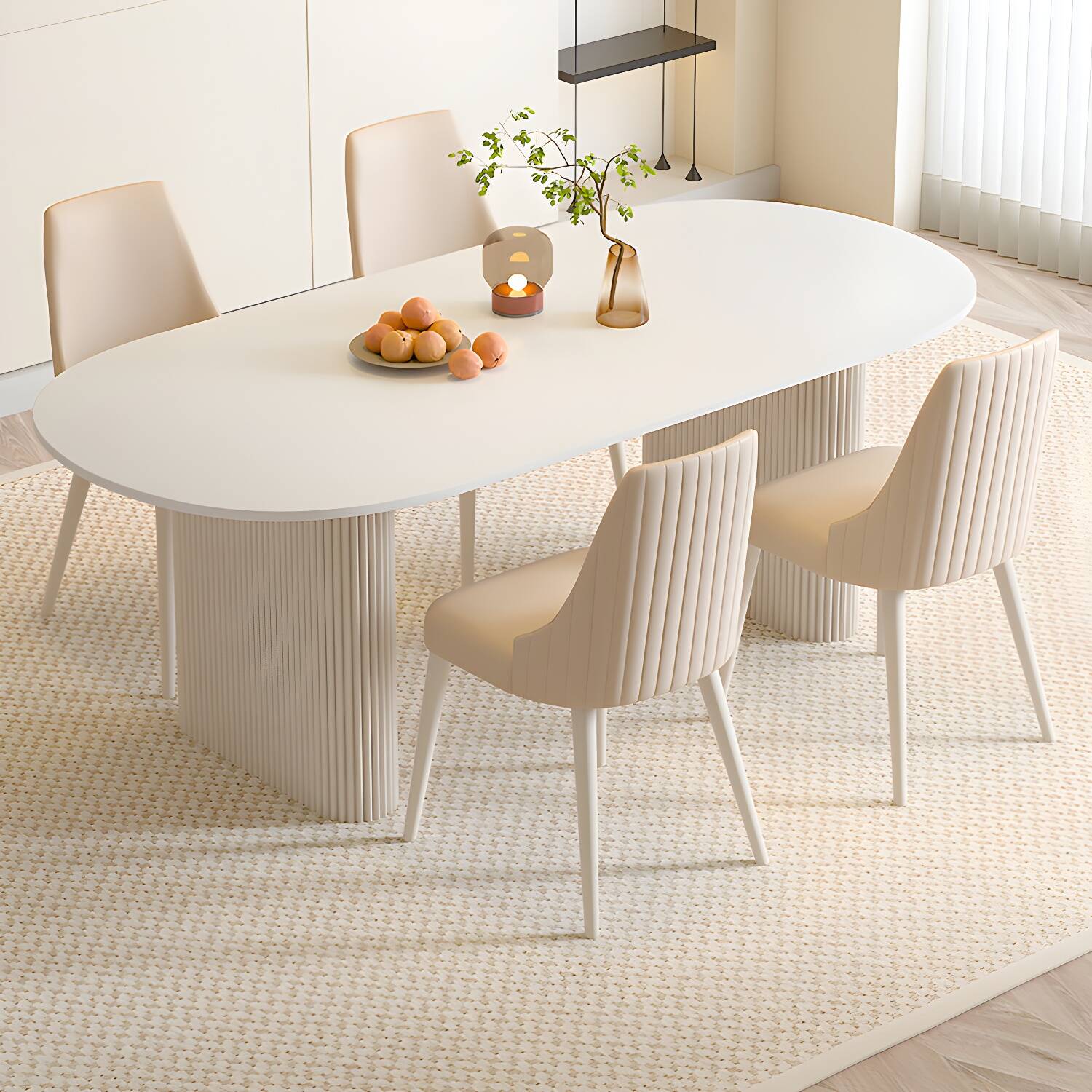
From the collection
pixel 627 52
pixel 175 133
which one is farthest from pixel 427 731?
pixel 627 52

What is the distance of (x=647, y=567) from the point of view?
2541 mm

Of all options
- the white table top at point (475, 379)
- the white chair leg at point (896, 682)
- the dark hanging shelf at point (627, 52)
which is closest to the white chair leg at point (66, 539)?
the white table top at point (475, 379)

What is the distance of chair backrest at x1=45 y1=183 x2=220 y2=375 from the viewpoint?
348cm

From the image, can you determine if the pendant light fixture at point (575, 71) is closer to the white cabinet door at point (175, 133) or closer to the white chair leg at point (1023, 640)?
the white cabinet door at point (175, 133)

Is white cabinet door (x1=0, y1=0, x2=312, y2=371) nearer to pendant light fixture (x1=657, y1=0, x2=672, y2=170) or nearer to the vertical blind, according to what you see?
pendant light fixture (x1=657, y1=0, x2=672, y2=170)

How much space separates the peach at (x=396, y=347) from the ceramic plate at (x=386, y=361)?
0.04 ft

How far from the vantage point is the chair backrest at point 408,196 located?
152 inches

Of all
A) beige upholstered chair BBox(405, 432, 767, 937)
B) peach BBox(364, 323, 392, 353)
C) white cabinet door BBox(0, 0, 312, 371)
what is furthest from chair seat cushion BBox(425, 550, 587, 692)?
white cabinet door BBox(0, 0, 312, 371)

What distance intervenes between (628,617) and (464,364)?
24.9 inches

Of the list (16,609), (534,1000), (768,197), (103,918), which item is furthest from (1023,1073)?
(768,197)

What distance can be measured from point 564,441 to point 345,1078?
1.01 m

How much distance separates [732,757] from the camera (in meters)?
2.87

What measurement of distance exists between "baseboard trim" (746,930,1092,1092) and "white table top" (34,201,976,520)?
0.97m

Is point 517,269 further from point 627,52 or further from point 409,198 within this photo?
point 627,52
